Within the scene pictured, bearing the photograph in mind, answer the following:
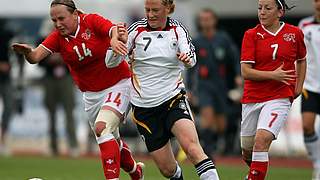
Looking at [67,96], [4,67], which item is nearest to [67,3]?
[4,67]

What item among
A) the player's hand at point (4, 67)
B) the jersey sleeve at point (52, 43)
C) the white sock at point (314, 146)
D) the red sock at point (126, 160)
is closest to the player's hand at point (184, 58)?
the jersey sleeve at point (52, 43)

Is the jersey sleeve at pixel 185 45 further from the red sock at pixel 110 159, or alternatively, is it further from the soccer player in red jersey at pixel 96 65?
the red sock at pixel 110 159

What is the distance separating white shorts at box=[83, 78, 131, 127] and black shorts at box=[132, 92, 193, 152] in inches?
15.6

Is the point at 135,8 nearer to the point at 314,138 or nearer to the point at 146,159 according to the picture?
the point at 146,159

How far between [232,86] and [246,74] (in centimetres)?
1127

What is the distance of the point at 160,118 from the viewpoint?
11164 mm

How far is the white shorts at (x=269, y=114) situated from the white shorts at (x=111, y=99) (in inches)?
53.1

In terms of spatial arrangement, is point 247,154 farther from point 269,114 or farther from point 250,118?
point 269,114

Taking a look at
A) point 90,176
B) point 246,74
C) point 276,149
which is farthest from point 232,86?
point 246,74

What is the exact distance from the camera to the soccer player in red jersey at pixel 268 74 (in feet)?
37.1

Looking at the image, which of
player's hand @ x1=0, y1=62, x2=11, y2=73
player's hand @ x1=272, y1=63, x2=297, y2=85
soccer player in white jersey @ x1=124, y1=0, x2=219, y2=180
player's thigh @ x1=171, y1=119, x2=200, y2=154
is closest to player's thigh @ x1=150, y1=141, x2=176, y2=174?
soccer player in white jersey @ x1=124, y1=0, x2=219, y2=180

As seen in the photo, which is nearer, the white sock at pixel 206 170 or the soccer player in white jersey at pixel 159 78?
the white sock at pixel 206 170

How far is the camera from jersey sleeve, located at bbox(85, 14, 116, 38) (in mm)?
11537

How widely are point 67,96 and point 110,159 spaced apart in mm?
11228
